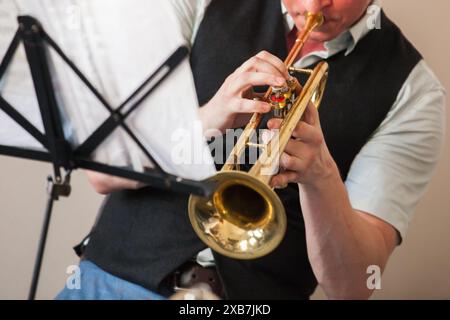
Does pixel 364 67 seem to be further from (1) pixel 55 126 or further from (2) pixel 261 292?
(1) pixel 55 126

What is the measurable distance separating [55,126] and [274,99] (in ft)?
1.02

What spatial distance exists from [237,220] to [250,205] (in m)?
0.03

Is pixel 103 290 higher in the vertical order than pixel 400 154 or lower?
lower

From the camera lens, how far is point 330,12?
1062 mm

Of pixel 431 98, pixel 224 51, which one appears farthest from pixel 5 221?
pixel 431 98

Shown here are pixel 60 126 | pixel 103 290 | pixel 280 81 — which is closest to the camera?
pixel 60 126

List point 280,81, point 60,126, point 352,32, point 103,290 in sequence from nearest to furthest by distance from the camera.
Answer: point 60,126, point 280,81, point 103,290, point 352,32

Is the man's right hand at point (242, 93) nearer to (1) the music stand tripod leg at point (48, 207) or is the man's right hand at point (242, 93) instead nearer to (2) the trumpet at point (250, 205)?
(2) the trumpet at point (250, 205)

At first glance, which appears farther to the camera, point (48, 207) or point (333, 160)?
point (333, 160)

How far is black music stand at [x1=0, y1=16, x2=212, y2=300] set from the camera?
0.62 m

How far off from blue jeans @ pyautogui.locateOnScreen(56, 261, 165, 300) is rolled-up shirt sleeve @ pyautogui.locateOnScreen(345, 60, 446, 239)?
1.38 ft

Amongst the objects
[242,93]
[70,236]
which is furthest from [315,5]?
[70,236]

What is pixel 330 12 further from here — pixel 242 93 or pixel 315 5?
pixel 242 93

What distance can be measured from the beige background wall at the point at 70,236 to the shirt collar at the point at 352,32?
19.4 inches
